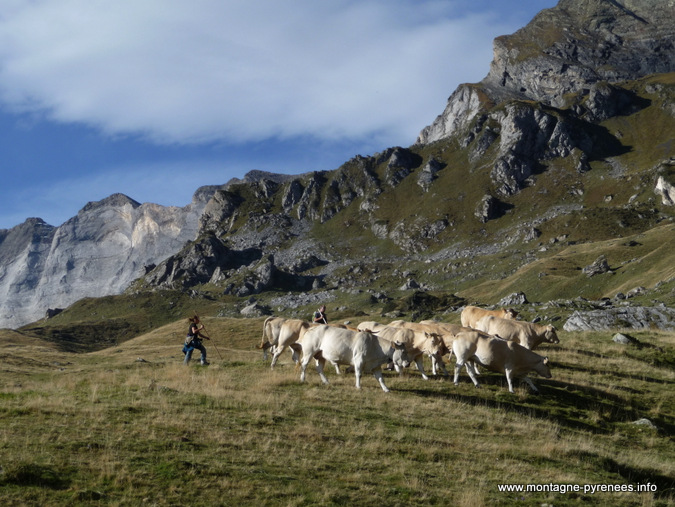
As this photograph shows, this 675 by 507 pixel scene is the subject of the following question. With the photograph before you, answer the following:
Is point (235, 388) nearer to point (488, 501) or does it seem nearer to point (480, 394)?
point (480, 394)

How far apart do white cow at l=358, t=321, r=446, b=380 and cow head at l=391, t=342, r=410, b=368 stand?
0.39 meters

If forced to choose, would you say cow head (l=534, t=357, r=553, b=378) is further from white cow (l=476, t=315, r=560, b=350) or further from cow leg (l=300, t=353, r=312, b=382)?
cow leg (l=300, t=353, r=312, b=382)

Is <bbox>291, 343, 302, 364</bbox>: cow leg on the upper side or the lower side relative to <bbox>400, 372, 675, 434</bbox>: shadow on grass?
upper

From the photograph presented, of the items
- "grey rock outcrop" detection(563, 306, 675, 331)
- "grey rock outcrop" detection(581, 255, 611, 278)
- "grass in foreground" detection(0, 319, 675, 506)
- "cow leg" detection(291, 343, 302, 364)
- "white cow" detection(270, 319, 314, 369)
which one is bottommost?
"grass in foreground" detection(0, 319, 675, 506)

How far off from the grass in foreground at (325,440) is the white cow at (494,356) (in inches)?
29.5

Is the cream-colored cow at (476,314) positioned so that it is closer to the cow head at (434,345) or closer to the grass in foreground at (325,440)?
the grass in foreground at (325,440)

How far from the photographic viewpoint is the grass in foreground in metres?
10.0

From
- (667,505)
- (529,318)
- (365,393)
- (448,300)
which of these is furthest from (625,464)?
(448,300)

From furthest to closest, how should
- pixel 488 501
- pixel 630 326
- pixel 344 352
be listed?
pixel 630 326
pixel 344 352
pixel 488 501

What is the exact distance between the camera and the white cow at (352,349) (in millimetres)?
19766

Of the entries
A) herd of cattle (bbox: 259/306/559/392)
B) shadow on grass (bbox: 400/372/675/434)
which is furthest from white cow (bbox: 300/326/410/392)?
shadow on grass (bbox: 400/372/675/434)

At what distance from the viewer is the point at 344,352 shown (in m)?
20.0

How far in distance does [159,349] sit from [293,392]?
195 feet

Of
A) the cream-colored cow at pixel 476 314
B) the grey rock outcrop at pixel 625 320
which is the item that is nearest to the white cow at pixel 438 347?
the cream-colored cow at pixel 476 314
